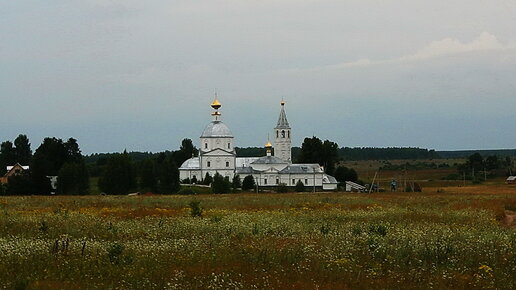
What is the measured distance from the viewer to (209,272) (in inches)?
605

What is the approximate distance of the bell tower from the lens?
13275 centimetres

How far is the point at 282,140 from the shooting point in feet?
436

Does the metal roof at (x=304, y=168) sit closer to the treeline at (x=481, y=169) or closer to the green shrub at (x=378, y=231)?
the treeline at (x=481, y=169)

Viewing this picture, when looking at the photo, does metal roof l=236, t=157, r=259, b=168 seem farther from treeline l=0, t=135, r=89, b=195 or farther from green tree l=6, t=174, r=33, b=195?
green tree l=6, t=174, r=33, b=195

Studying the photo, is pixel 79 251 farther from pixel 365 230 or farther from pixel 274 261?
pixel 365 230

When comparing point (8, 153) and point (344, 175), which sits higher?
point (8, 153)

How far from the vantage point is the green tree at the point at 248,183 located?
113512 mm

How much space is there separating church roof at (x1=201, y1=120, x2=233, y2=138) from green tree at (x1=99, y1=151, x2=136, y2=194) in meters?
26.9

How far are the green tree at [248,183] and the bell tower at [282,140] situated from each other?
18.4 metres

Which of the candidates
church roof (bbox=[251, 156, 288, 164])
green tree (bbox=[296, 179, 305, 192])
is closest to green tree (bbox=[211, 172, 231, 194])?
green tree (bbox=[296, 179, 305, 192])

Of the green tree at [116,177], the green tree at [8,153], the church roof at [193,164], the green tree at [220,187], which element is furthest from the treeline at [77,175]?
the green tree at [8,153]

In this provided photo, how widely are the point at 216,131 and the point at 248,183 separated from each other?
44.5 feet

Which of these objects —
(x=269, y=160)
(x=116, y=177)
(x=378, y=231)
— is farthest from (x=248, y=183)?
(x=378, y=231)

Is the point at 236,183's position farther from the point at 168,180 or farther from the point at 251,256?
the point at 251,256
